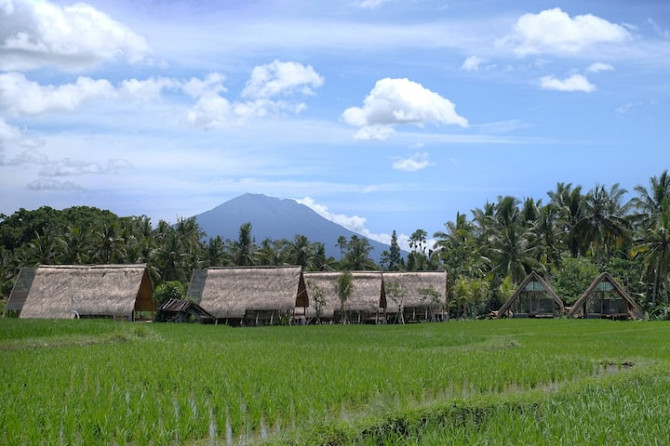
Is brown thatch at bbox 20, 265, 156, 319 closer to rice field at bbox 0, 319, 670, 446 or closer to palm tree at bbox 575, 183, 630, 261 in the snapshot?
rice field at bbox 0, 319, 670, 446

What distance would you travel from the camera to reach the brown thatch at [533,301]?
31.8m

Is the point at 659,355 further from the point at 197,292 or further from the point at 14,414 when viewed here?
the point at 197,292

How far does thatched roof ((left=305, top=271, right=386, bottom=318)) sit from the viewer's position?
33.5 metres

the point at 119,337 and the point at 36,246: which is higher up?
the point at 36,246

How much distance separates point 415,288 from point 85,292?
16357 mm

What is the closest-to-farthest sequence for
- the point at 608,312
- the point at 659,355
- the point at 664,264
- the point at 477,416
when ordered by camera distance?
the point at 477,416 → the point at 659,355 → the point at 664,264 → the point at 608,312

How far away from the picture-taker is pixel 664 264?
95.2 ft

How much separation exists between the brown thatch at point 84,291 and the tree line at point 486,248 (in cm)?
876

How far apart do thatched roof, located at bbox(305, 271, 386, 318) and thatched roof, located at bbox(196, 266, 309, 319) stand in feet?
5.40

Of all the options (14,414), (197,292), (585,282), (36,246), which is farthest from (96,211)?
(14,414)

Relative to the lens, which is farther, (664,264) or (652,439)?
(664,264)

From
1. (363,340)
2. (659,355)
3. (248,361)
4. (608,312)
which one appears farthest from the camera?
(608,312)

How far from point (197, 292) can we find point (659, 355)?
25744 mm

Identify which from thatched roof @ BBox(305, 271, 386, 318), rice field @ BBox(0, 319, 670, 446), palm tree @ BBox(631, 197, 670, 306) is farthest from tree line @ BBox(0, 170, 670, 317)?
rice field @ BBox(0, 319, 670, 446)
